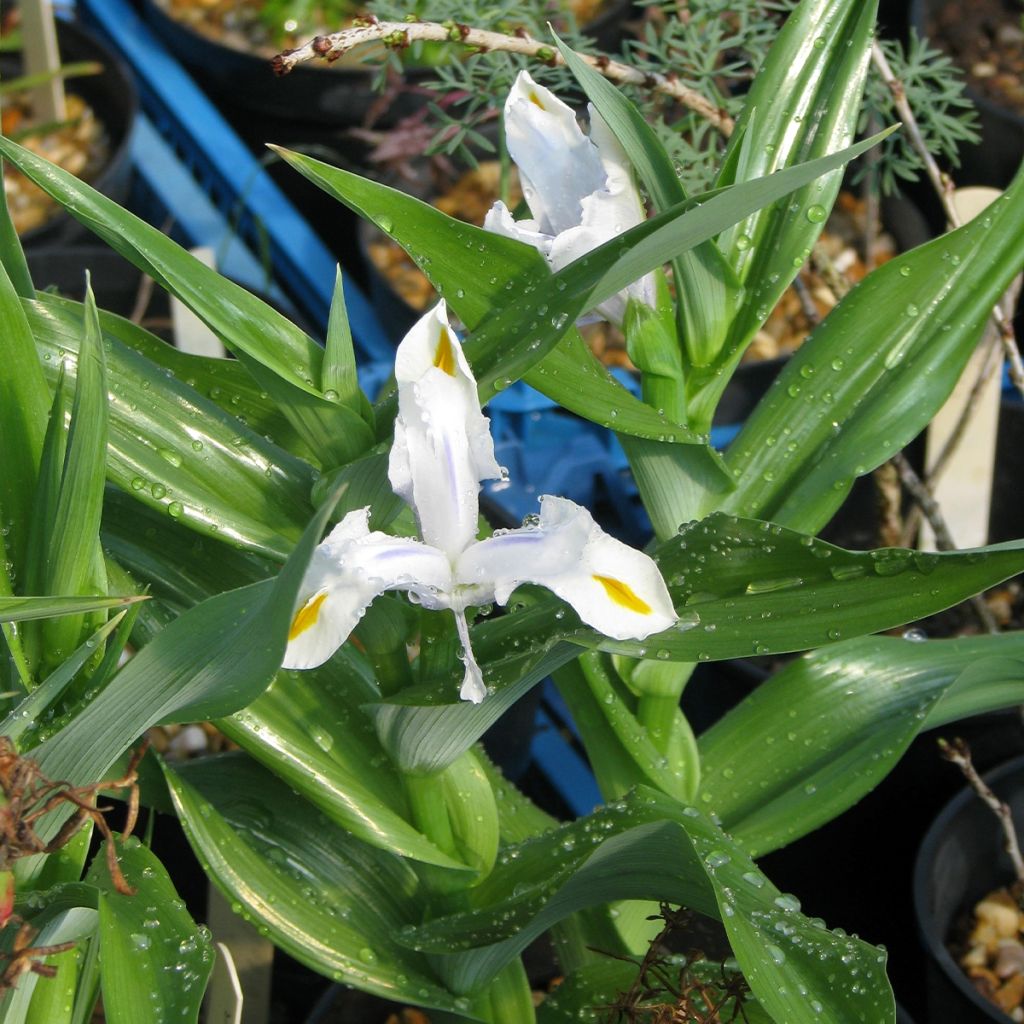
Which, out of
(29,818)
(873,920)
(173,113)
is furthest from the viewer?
(173,113)

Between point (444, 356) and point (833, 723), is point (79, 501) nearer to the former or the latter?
point (444, 356)

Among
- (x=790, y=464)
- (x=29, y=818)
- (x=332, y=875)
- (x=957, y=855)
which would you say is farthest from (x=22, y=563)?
(x=957, y=855)

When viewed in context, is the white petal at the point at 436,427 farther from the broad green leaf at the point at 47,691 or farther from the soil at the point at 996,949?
the soil at the point at 996,949

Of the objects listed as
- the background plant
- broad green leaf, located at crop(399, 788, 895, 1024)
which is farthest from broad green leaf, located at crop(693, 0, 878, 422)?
broad green leaf, located at crop(399, 788, 895, 1024)

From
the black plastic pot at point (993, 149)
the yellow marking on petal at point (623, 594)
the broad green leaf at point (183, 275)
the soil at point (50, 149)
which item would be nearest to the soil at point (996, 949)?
the yellow marking on petal at point (623, 594)

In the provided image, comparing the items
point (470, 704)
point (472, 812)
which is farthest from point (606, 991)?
point (470, 704)

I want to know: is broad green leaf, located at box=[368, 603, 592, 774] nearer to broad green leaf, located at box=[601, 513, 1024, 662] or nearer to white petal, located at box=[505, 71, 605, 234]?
broad green leaf, located at box=[601, 513, 1024, 662]

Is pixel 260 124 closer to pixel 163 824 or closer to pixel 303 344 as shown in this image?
pixel 163 824
